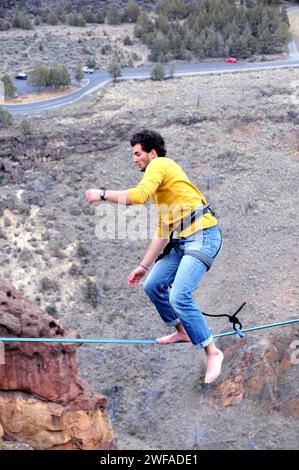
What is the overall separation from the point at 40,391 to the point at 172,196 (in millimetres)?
6483

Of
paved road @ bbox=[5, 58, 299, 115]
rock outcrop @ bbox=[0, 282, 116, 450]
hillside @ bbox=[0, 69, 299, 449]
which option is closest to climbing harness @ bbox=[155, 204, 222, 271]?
rock outcrop @ bbox=[0, 282, 116, 450]

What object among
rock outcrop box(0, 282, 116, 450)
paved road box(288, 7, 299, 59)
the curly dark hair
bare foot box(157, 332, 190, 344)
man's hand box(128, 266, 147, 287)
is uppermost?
the curly dark hair

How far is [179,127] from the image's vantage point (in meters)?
35.8

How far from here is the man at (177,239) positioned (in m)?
8.88

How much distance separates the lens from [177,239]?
9.43 meters

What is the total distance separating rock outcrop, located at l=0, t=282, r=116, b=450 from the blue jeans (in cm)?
497

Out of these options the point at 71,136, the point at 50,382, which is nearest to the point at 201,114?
the point at 71,136

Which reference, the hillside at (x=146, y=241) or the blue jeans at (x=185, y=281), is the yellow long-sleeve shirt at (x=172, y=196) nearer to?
the blue jeans at (x=185, y=281)

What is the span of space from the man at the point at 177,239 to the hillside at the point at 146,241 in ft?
38.6

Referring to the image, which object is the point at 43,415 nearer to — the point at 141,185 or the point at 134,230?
→ the point at 141,185

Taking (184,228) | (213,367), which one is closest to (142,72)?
(213,367)

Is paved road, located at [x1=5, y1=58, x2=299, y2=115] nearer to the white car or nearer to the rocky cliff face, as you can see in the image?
the white car

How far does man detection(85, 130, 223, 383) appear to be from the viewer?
350 inches

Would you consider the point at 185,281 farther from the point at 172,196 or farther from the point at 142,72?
the point at 142,72
